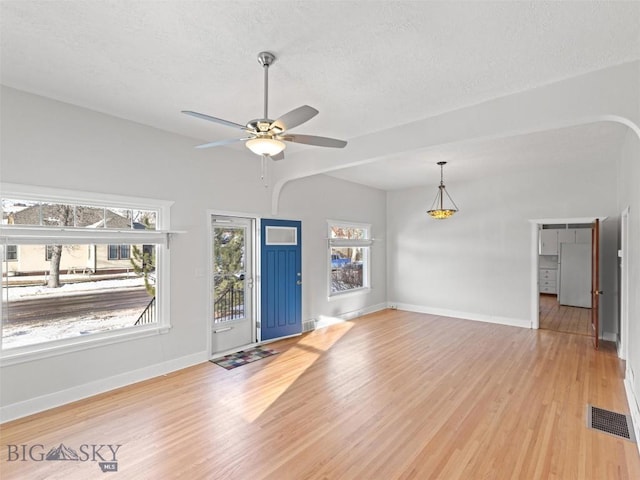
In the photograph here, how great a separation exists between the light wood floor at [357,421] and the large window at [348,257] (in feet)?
7.16

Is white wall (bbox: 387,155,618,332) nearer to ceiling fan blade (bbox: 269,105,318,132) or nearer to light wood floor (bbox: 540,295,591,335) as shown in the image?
light wood floor (bbox: 540,295,591,335)

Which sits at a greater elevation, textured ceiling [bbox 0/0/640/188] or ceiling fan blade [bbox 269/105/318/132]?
textured ceiling [bbox 0/0/640/188]

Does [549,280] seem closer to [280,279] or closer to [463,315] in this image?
[463,315]

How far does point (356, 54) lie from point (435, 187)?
5.39 metres

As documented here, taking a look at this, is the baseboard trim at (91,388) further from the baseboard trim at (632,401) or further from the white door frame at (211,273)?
the baseboard trim at (632,401)

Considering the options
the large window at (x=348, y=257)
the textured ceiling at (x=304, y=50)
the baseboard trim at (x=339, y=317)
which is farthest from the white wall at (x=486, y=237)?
the textured ceiling at (x=304, y=50)

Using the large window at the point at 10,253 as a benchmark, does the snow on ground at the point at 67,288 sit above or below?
below

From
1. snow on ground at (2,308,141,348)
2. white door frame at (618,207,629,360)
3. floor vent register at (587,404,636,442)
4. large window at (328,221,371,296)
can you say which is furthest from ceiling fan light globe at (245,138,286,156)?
white door frame at (618,207,629,360)

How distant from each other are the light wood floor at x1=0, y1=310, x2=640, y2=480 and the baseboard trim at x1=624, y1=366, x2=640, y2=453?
0.28 feet

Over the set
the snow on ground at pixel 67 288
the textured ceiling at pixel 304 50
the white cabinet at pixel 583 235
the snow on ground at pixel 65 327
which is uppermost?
the textured ceiling at pixel 304 50

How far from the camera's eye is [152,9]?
1.94 m

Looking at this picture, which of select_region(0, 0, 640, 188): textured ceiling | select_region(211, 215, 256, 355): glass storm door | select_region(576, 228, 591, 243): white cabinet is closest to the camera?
select_region(0, 0, 640, 188): textured ceiling

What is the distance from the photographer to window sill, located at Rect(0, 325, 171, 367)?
296cm

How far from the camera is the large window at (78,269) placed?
3.02 metres
